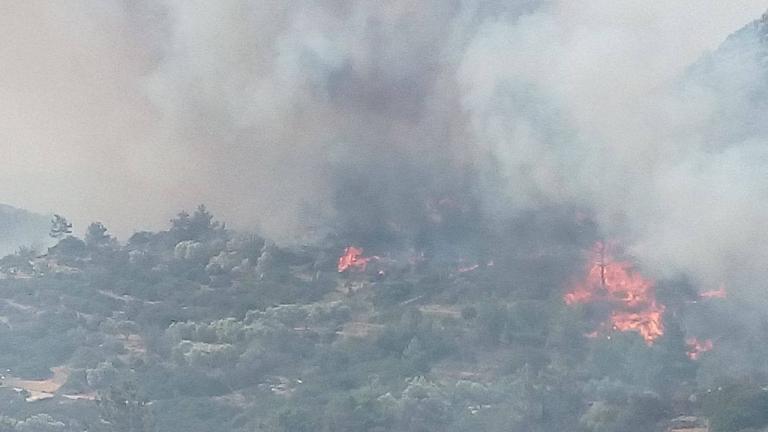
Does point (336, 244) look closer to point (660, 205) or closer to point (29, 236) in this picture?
point (660, 205)

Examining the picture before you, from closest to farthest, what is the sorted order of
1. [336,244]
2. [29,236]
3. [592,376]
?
1. [592,376]
2. [336,244]
3. [29,236]

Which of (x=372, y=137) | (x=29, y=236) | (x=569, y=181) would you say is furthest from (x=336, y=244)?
(x=29, y=236)

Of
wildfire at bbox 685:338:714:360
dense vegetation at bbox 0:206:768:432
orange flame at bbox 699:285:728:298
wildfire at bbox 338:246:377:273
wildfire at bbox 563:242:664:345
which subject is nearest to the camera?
dense vegetation at bbox 0:206:768:432

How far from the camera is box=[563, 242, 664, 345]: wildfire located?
4375cm

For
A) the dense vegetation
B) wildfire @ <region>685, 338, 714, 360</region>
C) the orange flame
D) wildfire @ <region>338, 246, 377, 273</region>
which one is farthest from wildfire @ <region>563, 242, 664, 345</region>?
wildfire @ <region>338, 246, 377, 273</region>

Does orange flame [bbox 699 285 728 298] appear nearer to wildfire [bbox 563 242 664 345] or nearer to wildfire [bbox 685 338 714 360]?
wildfire [bbox 563 242 664 345]

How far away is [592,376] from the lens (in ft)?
132

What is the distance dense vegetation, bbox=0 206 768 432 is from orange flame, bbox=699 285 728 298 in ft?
3.85

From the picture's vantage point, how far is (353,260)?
54875 millimetres

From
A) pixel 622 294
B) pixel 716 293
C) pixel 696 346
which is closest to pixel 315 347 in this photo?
pixel 622 294

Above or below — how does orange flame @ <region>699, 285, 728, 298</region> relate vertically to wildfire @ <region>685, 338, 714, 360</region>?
above

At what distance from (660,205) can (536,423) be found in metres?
10.2

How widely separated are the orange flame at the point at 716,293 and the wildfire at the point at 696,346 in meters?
1.62

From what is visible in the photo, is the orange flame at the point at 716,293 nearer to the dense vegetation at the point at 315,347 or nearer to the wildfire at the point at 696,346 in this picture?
the dense vegetation at the point at 315,347
